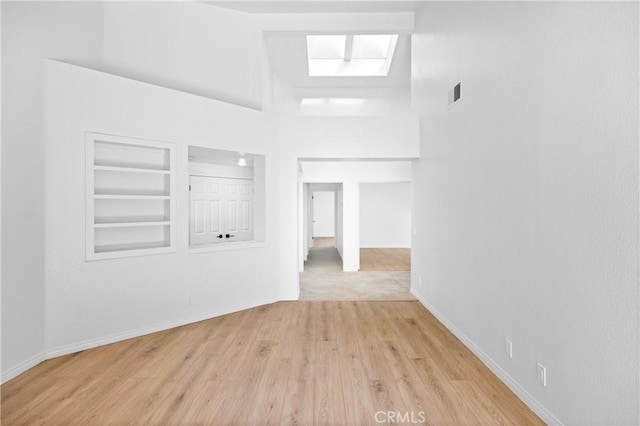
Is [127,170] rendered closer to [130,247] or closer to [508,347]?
[130,247]

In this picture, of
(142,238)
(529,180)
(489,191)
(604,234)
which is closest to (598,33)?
(529,180)

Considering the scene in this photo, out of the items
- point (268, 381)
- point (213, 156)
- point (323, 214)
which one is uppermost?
point (213, 156)

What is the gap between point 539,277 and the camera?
82.7 inches

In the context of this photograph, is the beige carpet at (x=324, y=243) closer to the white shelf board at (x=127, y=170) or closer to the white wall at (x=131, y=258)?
the white wall at (x=131, y=258)

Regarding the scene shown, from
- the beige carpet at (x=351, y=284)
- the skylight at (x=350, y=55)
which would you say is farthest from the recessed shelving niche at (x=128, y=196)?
the skylight at (x=350, y=55)

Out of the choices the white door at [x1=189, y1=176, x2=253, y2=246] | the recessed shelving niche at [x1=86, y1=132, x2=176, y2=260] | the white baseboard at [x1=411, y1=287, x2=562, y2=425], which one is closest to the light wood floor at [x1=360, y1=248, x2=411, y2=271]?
the white door at [x1=189, y1=176, x2=253, y2=246]

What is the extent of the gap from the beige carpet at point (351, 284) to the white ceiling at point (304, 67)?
13.3 feet

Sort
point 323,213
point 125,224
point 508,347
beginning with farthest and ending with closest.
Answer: point 323,213 → point 125,224 → point 508,347

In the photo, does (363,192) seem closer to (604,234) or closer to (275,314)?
(275,314)

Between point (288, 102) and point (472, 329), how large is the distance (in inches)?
238

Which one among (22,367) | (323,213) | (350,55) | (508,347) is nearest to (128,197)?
(22,367)

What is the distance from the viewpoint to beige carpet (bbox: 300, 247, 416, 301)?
5.11 meters

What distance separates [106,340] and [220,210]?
1.96m

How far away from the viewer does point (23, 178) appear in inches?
109
